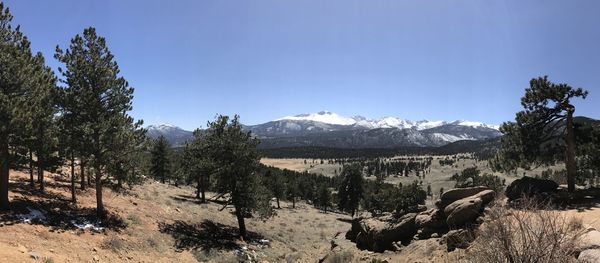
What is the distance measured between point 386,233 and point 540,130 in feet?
43.5

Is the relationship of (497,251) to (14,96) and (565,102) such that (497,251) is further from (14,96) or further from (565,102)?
(14,96)

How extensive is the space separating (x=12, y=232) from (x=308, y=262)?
18076 mm

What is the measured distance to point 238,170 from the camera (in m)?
32.5

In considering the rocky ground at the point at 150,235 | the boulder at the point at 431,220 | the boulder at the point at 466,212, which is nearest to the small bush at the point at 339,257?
the rocky ground at the point at 150,235

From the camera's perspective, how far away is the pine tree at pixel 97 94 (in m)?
25.3

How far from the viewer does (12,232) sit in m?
18.6

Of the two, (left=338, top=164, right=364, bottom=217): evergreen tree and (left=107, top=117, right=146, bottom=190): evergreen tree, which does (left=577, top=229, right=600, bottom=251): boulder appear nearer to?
(left=107, top=117, right=146, bottom=190): evergreen tree

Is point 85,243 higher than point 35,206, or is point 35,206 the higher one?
point 35,206

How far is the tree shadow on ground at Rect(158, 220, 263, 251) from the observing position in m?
27.9

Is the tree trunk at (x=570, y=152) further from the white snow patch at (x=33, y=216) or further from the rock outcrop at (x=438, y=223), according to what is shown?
the white snow patch at (x=33, y=216)

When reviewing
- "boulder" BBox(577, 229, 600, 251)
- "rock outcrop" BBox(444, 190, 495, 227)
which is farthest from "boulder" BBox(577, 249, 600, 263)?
"rock outcrop" BBox(444, 190, 495, 227)

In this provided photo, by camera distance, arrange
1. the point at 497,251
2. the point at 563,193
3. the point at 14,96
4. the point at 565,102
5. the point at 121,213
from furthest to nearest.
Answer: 1. the point at 121,213
2. the point at 565,102
3. the point at 563,193
4. the point at 14,96
5. the point at 497,251

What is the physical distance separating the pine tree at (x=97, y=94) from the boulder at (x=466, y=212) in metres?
22.5

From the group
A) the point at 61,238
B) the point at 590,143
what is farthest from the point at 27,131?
the point at 590,143
